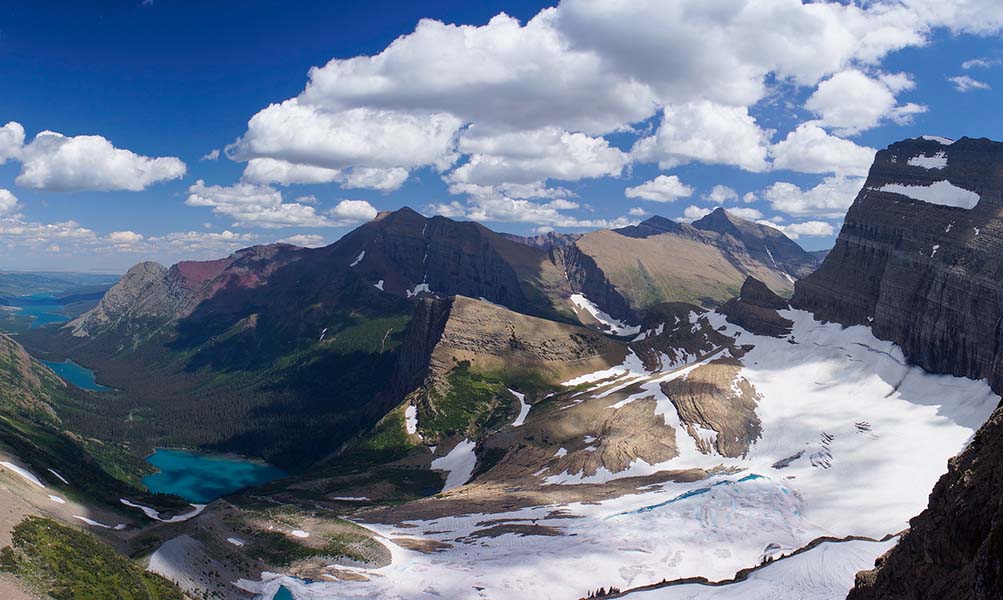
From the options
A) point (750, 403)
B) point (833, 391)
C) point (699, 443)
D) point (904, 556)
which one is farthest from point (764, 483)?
point (904, 556)

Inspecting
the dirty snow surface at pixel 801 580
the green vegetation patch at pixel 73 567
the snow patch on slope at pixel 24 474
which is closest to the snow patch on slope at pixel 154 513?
the snow patch on slope at pixel 24 474

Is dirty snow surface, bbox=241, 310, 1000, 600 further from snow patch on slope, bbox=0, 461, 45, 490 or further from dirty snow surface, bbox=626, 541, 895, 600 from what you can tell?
snow patch on slope, bbox=0, 461, 45, 490

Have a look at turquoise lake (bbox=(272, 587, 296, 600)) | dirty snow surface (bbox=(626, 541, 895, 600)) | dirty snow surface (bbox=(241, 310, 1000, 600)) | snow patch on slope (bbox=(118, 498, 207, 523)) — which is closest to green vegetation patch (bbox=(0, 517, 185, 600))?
turquoise lake (bbox=(272, 587, 296, 600))

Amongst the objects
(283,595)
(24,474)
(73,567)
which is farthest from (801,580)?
(24,474)

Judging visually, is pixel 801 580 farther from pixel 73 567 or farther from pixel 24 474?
pixel 24 474

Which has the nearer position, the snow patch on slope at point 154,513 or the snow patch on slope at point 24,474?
the snow patch on slope at point 24,474

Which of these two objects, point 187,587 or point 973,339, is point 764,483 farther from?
point 187,587

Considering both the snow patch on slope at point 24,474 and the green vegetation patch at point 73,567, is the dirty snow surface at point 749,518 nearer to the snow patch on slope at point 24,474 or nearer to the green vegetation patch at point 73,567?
the green vegetation patch at point 73,567
